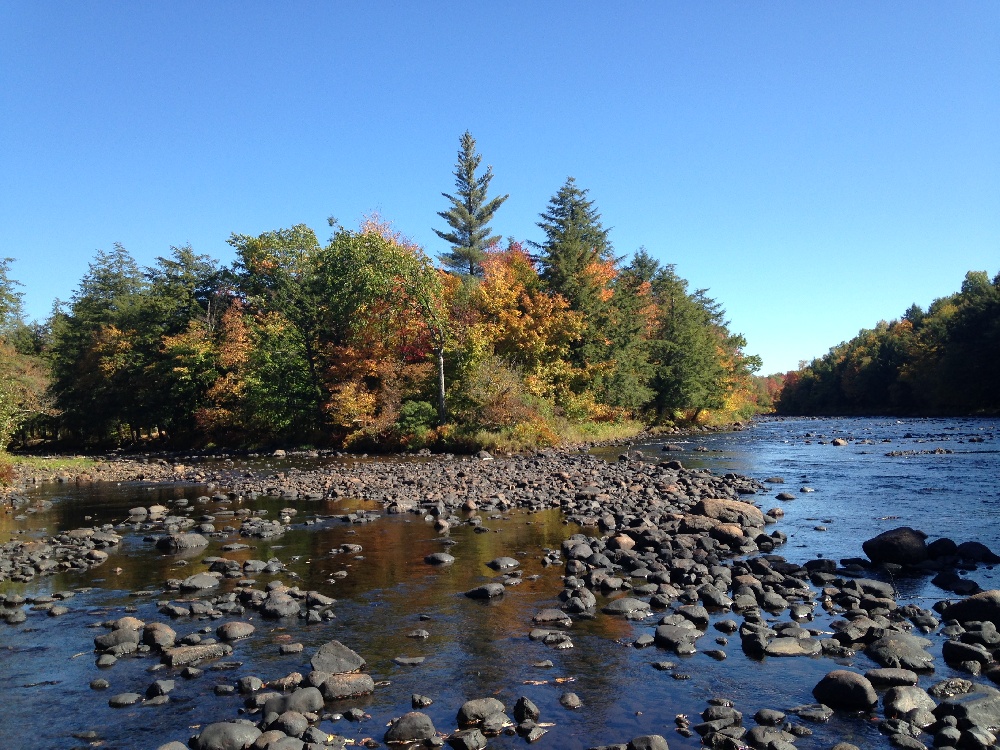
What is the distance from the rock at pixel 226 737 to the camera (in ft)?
19.8

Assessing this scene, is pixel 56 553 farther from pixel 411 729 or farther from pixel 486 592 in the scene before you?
pixel 411 729

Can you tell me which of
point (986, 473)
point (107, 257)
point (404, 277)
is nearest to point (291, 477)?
point (404, 277)


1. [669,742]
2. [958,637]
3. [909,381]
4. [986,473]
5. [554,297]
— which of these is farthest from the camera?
[909,381]

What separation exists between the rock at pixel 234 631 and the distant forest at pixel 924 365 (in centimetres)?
7912

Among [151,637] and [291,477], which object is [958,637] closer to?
[151,637]

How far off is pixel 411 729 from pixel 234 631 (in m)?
3.77

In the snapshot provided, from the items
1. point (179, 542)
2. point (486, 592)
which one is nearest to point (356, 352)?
point (179, 542)

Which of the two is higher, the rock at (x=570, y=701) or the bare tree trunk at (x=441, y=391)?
the bare tree trunk at (x=441, y=391)

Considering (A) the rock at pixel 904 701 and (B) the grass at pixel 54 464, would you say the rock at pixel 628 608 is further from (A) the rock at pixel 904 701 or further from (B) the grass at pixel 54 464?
(B) the grass at pixel 54 464

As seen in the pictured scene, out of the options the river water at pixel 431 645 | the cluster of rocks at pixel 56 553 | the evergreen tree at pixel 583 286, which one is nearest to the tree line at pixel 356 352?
the evergreen tree at pixel 583 286

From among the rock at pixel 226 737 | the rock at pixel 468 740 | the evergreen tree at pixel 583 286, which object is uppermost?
the evergreen tree at pixel 583 286

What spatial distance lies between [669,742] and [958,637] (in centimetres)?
464

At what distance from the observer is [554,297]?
153 ft

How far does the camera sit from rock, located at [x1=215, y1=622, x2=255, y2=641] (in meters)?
8.91
